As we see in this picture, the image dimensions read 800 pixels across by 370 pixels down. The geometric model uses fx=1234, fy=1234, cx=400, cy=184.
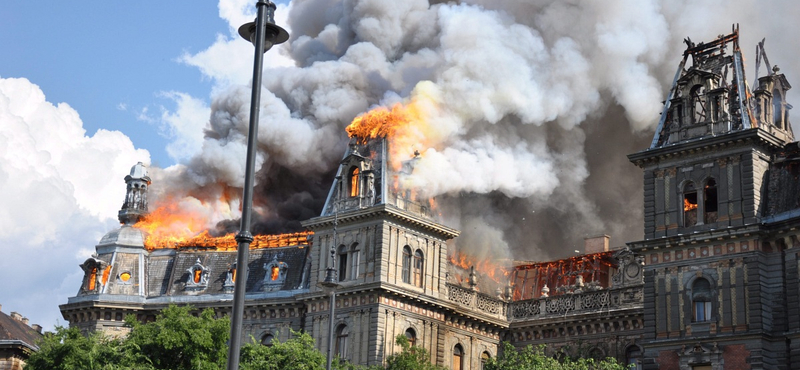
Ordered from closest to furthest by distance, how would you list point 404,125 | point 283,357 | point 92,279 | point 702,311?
1. point 702,311
2. point 283,357
3. point 404,125
4. point 92,279

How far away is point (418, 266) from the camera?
6688 centimetres

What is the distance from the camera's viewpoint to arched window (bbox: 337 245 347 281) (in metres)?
66.4

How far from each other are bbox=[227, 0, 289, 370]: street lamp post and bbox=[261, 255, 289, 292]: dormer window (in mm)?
43822

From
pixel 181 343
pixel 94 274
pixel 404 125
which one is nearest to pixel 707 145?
pixel 404 125

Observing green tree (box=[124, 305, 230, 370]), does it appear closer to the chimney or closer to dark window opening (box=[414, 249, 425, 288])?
dark window opening (box=[414, 249, 425, 288])

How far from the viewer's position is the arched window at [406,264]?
216ft

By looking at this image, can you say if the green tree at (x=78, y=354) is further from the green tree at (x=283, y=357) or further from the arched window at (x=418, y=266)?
the arched window at (x=418, y=266)

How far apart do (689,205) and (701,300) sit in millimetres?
4487

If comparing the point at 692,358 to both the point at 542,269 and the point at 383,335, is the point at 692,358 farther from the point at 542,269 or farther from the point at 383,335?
the point at 542,269

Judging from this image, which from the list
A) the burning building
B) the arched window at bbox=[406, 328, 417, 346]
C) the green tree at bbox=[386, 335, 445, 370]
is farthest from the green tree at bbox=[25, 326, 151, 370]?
the arched window at bbox=[406, 328, 417, 346]

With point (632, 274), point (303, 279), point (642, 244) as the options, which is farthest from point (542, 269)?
point (642, 244)

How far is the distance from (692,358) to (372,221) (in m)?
20.2

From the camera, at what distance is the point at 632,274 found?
66.0m

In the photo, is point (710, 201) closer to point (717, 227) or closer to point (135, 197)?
point (717, 227)
